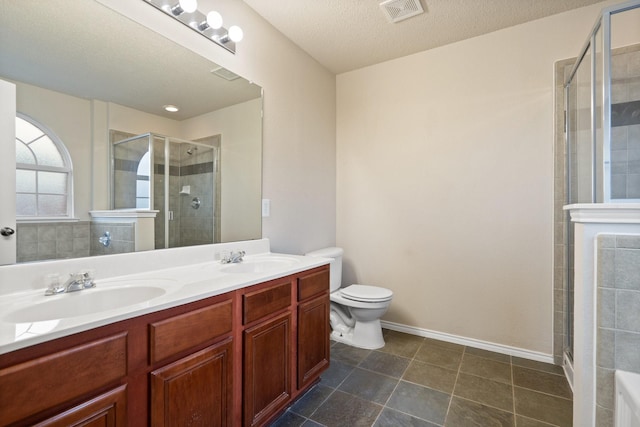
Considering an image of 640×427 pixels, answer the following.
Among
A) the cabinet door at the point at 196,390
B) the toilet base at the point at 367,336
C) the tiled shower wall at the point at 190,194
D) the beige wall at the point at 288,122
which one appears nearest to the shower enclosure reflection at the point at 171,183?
the tiled shower wall at the point at 190,194

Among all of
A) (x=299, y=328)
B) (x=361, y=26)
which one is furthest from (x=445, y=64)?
(x=299, y=328)

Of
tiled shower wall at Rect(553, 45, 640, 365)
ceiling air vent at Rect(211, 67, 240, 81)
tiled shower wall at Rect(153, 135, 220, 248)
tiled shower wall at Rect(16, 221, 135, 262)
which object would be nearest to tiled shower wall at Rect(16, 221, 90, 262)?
tiled shower wall at Rect(16, 221, 135, 262)

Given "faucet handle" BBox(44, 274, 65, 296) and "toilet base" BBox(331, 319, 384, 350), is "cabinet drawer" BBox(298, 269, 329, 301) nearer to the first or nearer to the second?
"toilet base" BBox(331, 319, 384, 350)

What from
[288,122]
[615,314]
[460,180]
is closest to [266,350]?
[615,314]

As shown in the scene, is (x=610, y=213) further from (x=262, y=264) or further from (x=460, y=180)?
(x=262, y=264)

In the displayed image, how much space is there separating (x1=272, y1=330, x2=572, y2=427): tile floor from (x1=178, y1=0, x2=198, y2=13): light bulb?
2.18m

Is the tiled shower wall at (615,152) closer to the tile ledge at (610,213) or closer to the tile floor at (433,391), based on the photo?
the tile ledge at (610,213)

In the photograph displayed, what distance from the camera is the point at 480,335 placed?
2404mm

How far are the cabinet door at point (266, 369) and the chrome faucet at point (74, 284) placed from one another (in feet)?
2.11

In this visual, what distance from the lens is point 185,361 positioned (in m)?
1.06

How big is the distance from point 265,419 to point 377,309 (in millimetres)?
1166

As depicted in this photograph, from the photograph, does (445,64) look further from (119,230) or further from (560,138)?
(119,230)

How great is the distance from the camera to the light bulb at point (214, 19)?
1653mm

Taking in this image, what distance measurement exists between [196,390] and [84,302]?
1.73ft
